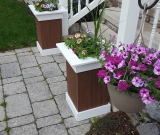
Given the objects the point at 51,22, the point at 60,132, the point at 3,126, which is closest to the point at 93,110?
the point at 60,132

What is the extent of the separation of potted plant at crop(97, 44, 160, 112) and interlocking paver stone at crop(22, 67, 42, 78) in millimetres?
1872

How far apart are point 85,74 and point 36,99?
2.99 ft

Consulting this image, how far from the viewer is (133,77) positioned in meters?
1.51

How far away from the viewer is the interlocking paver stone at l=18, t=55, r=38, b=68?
3.57 meters

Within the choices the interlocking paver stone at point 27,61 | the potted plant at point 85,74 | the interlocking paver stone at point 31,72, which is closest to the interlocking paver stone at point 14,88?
the interlocking paver stone at point 31,72

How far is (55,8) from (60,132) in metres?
2.10

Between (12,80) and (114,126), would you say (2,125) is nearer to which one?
(12,80)

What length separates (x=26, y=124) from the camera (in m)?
2.45

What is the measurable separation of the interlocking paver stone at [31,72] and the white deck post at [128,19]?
1.60 metres

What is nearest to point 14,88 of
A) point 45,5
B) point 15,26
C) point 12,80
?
point 12,80

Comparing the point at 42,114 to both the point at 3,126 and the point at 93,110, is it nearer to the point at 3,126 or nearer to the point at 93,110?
the point at 3,126

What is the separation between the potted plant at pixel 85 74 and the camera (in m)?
2.17

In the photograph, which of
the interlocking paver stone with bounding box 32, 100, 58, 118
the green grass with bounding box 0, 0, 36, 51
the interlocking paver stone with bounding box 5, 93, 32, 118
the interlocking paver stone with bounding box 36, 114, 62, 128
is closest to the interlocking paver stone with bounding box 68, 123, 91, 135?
the interlocking paver stone with bounding box 36, 114, 62, 128

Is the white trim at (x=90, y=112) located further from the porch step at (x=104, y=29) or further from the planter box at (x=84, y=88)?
the porch step at (x=104, y=29)
